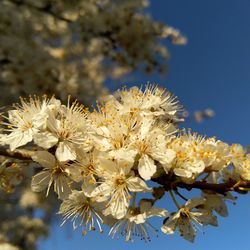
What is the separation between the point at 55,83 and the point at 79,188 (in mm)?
5172

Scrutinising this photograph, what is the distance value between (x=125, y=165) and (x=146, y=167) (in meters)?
0.08

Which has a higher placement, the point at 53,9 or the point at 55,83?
the point at 53,9

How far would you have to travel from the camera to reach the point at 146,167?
1.44m

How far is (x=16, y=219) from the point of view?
8.27 metres

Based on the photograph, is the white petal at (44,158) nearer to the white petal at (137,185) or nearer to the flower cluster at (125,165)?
the flower cluster at (125,165)

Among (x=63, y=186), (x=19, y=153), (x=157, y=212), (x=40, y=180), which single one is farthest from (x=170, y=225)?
(x=19, y=153)

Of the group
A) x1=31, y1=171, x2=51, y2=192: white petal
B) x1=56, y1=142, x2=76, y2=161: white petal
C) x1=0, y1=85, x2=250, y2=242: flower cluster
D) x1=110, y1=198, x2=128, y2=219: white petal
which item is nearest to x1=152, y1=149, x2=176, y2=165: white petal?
x1=0, y1=85, x2=250, y2=242: flower cluster

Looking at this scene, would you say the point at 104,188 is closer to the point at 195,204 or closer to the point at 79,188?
the point at 79,188

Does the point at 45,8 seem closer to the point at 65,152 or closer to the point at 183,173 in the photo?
the point at 65,152

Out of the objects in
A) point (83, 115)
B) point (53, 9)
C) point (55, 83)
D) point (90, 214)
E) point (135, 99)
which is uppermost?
point (53, 9)

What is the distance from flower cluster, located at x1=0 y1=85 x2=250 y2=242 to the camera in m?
1.48

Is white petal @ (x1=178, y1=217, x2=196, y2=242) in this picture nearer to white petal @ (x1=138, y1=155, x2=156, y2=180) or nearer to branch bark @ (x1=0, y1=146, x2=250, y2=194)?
branch bark @ (x1=0, y1=146, x2=250, y2=194)

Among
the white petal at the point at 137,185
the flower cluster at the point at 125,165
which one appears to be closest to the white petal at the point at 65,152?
the flower cluster at the point at 125,165

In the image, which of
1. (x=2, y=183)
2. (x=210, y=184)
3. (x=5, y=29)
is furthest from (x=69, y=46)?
(x=210, y=184)
